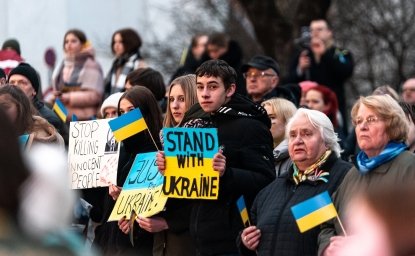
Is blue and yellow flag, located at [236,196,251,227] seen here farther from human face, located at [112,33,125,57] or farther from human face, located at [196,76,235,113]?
human face, located at [112,33,125,57]

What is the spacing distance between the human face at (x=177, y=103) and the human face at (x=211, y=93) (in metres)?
0.56

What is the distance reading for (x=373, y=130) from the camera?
8.53 metres

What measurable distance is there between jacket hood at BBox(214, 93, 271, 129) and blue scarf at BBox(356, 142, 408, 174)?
4.48 feet

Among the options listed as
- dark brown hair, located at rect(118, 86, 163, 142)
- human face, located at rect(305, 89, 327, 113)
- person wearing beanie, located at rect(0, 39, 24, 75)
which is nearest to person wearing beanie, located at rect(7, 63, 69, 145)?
dark brown hair, located at rect(118, 86, 163, 142)

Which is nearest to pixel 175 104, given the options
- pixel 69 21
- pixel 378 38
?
pixel 69 21

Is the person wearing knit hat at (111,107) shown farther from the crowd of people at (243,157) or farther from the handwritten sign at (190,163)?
the handwritten sign at (190,163)

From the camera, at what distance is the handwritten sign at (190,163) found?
9344mm

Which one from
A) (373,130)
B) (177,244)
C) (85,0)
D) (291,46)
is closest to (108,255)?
(177,244)

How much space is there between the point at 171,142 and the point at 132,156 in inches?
50.6

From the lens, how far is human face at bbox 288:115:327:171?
9.11 m

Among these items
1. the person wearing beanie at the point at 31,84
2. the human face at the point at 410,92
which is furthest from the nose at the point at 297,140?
the human face at the point at 410,92

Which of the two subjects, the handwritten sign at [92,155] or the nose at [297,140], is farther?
the handwritten sign at [92,155]

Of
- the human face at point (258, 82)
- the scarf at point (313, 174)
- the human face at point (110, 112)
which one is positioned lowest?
the scarf at point (313, 174)

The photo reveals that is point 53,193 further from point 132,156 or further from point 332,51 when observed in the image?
point 332,51
